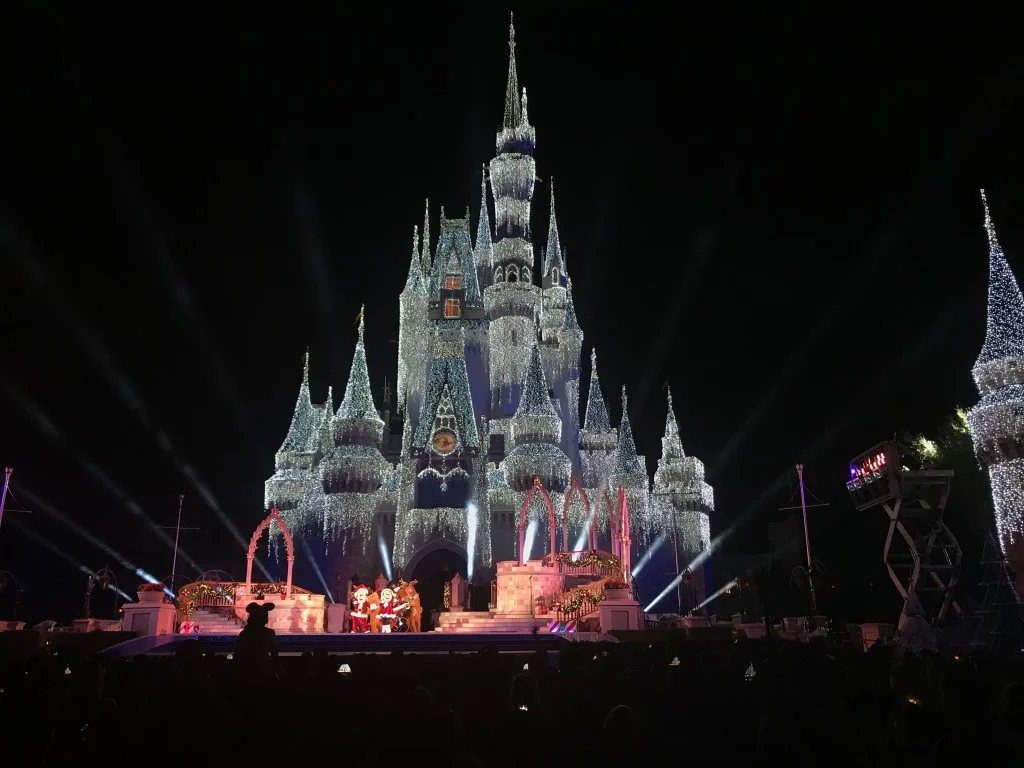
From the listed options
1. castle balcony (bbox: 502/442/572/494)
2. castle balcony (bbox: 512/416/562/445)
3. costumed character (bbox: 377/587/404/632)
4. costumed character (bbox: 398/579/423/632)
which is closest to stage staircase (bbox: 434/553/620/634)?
costumed character (bbox: 398/579/423/632)

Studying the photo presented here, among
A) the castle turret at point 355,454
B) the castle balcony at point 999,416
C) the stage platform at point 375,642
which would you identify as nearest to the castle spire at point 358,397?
the castle turret at point 355,454

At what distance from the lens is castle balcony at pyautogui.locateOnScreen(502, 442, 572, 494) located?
39.3 metres

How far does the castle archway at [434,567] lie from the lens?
131 ft

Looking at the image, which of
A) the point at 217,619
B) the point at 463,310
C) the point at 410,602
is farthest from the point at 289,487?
the point at 410,602

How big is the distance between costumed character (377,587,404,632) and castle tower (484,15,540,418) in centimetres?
1937

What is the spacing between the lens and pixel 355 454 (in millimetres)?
40938

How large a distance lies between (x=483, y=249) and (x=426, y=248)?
4.79m

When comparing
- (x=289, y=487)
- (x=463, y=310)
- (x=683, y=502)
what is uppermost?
(x=463, y=310)

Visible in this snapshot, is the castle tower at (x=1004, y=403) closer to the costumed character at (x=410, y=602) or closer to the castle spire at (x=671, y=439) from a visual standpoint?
the costumed character at (x=410, y=602)

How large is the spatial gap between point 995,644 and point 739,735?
1714cm

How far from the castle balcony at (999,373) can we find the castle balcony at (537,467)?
20239mm

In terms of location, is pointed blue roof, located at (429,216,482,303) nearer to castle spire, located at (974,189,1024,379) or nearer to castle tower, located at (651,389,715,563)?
castle tower, located at (651,389,715,563)

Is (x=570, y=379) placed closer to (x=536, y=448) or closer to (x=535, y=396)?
(x=535, y=396)

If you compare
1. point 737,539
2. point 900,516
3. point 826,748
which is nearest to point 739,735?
point 826,748
